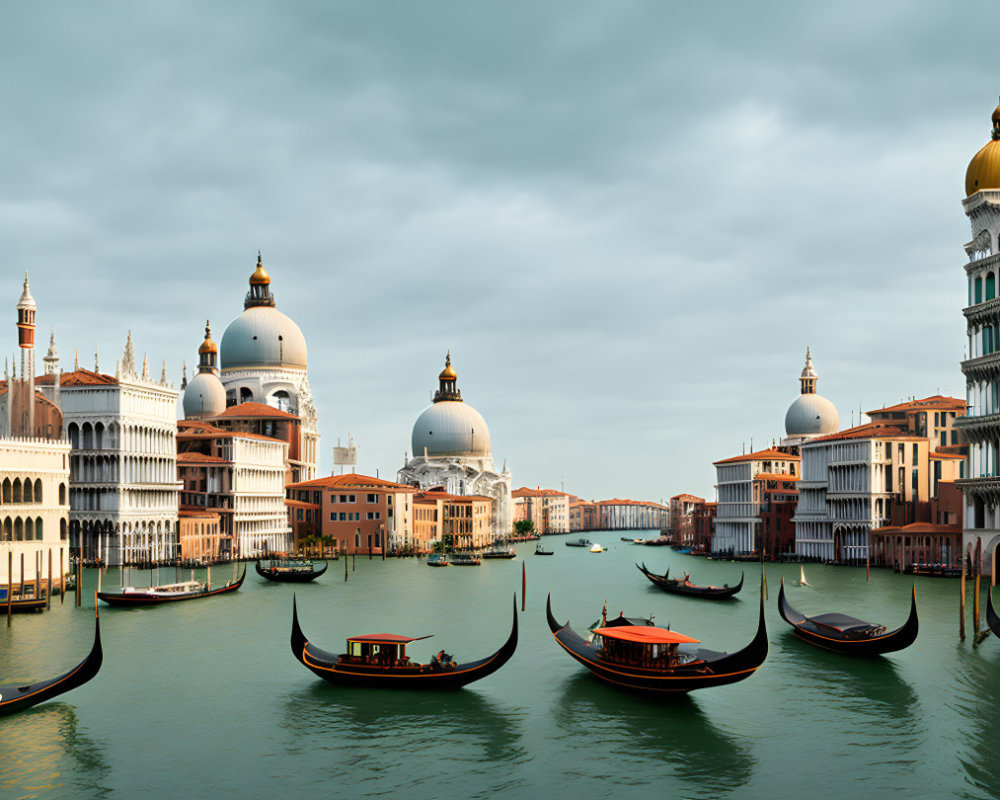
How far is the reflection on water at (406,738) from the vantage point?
20641mm

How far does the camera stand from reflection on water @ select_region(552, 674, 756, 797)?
68.8 ft

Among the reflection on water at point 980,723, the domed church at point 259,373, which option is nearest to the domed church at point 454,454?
the domed church at point 259,373

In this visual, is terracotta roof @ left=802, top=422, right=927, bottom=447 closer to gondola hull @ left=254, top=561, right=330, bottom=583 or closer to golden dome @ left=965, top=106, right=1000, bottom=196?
golden dome @ left=965, top=106, right=1000, bottom=196

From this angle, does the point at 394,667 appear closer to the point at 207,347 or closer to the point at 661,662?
the point at 661,662

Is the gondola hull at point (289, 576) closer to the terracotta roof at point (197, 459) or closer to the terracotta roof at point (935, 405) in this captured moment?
the terracotta roof at point (197, 459)

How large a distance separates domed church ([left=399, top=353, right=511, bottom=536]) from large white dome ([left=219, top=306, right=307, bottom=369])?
983 inches

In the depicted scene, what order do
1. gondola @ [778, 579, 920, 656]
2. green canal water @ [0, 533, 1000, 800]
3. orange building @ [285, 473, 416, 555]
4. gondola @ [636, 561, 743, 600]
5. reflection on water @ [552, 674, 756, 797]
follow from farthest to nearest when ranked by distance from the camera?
orange building @ [285, 473, 416, 555]
gondola @ [636, 561, 743, 600]
gondola @ [778, 579, 920, 656]
reflection on water @ [552, 674, 756, 797]
green canal water @ [0, 533, 1000, 800]

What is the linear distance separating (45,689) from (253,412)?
75.9 metres

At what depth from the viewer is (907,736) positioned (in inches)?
932

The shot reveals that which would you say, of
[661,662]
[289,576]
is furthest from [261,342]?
[661,662]

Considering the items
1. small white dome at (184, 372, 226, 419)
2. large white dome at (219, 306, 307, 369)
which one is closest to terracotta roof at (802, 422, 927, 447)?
large white dome at (219, 306, 307, 369)

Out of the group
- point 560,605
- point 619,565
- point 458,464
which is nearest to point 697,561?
point 619,565

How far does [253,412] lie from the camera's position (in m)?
99.9

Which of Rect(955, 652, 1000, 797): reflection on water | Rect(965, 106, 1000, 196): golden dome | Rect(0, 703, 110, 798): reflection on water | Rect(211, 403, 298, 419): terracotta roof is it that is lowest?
Rect(955, 652, 1000, 797): reflection on water
